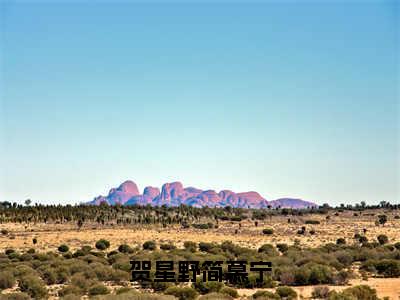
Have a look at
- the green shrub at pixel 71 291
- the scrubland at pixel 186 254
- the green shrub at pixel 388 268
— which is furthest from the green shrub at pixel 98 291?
the green shrub at pixel 388 268

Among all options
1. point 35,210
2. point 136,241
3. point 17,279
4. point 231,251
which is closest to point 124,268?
point 17,279

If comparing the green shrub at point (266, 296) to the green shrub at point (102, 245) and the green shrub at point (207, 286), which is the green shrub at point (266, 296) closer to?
the green shrub at point (207, 286)

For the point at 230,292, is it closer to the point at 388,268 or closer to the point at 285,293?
the point at 285,293

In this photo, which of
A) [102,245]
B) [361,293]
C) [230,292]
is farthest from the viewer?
[102,245]

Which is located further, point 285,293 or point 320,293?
point 285,293

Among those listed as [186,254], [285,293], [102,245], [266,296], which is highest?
[186,254]

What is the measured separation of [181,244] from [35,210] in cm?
5498

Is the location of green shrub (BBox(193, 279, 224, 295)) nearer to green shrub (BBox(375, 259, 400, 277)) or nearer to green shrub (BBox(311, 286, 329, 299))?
green shrub (BBox(311, 286, 329, 299))

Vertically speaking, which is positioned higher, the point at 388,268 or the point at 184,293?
the point at 388,268

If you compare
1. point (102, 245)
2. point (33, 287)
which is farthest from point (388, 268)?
point (102, 245)

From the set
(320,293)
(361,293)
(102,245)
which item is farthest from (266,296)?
(102,245)

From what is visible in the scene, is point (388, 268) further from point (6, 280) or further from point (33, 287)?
point (6, 280)

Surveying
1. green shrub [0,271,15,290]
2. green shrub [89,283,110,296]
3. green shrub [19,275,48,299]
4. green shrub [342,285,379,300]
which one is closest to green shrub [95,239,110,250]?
green shrub [0,271,15,290]

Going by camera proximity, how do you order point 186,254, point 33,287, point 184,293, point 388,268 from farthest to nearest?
point 186,254 < point 388,268 < point 33,287 < point 184,293
